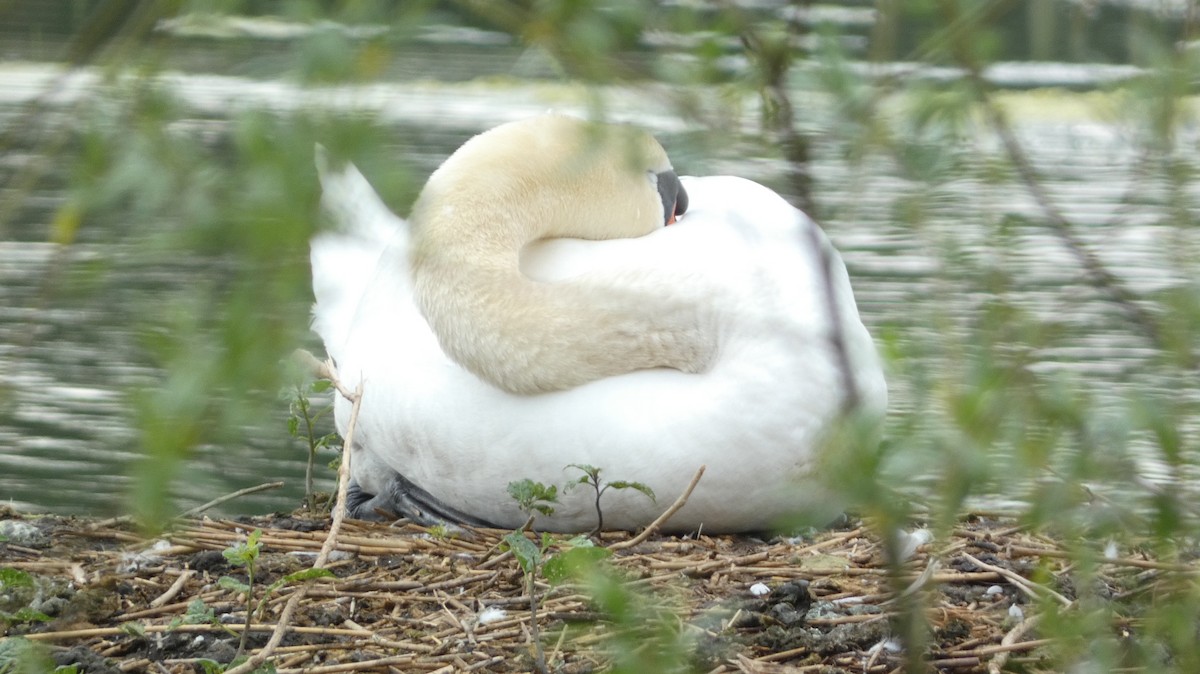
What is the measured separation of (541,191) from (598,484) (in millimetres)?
794

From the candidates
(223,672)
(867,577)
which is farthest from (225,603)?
(867,577)

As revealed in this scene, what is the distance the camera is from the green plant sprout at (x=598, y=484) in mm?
3178

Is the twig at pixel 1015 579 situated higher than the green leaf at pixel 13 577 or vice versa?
the green leaf at pixel 13 577

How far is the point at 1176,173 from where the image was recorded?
4.86 feet

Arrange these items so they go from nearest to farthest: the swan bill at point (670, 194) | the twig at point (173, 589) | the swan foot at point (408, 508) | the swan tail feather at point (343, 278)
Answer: the twig at point (173, 589) → the swan foot at point (408, 508) → the swan bill at point (670, 194) → the swan tail feather at point (343, 278)

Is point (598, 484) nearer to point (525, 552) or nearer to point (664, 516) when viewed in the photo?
point (664, 516)

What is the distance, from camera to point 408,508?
3.81 metres

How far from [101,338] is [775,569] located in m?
1.87

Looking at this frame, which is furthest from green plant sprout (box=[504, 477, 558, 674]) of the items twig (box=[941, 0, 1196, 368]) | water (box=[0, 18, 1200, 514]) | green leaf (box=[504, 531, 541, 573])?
twig (box=[941, 0, 1196, 368])

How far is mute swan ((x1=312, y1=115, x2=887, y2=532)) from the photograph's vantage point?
322cm

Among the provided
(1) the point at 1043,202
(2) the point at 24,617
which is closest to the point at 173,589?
(2) the point at 24,617

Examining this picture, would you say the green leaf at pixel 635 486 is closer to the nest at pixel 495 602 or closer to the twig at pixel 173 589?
the nest at pixel 495 602

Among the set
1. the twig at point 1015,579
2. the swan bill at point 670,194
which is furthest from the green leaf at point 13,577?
the swan bill at point 670,194

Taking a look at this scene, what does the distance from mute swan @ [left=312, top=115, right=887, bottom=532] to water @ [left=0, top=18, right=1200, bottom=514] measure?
10.7 inches
